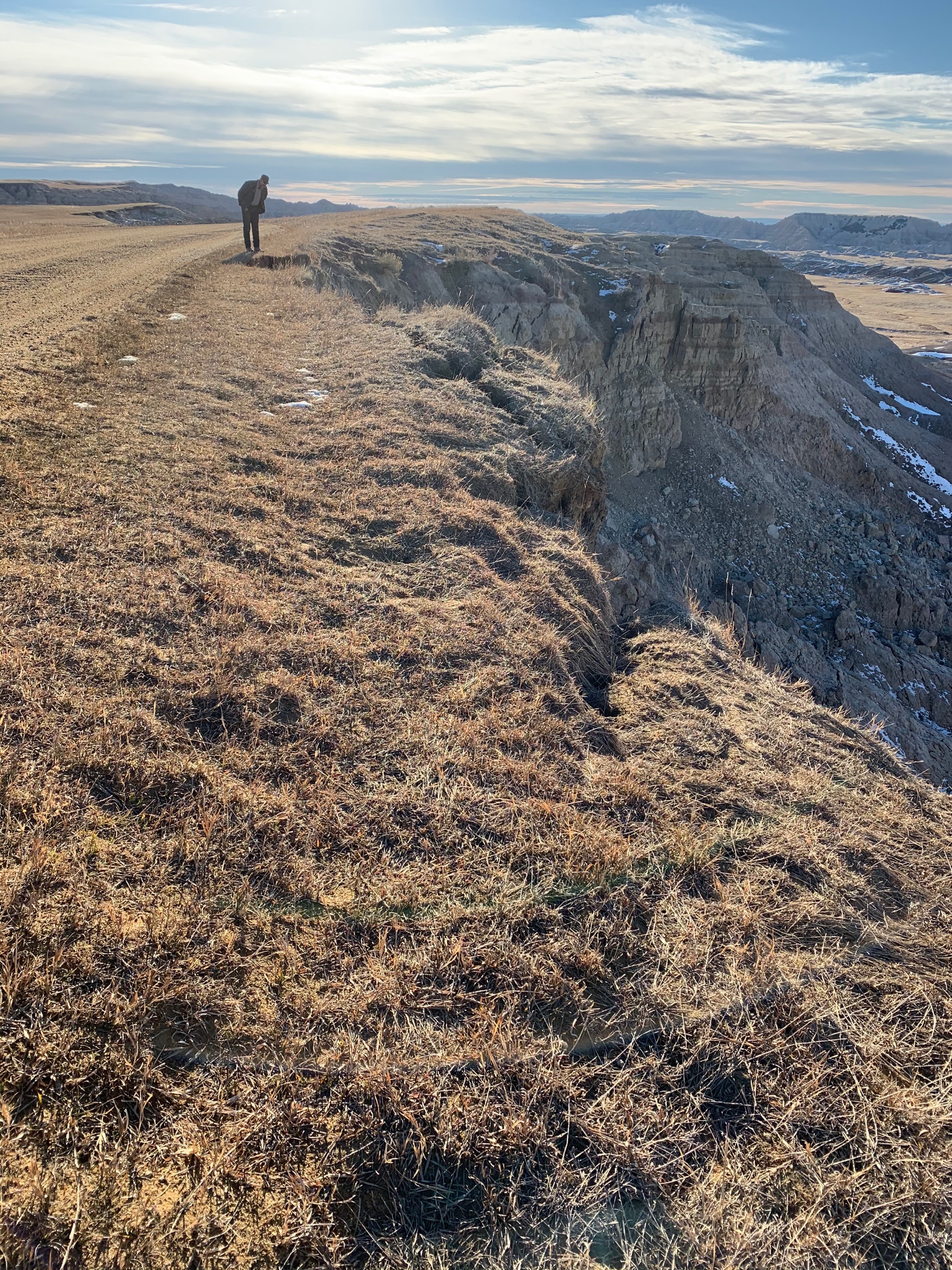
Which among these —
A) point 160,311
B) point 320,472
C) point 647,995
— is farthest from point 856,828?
point 160,311

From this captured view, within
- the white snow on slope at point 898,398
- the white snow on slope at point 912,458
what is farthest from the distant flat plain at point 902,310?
the white snow on slope at point 912,458

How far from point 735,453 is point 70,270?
29648mm

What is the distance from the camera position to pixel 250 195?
17.5 m

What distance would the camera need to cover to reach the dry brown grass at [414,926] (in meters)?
2.07

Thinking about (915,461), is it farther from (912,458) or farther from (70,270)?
(70,270)

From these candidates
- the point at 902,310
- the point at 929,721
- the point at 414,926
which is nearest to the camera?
the point at 414,926

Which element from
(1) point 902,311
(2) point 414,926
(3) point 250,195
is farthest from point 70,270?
(1) point 902,311

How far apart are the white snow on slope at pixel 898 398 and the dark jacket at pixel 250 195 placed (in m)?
46.1

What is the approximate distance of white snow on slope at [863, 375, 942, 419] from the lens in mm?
48969

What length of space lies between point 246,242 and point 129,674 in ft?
62.6

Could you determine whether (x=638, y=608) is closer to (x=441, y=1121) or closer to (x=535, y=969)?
(x=535, y=969)

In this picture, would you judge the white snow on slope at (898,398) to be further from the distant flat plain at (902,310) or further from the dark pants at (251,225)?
the dark pants at (251,225)

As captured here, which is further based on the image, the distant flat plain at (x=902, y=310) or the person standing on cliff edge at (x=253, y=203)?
the distant flat plain at (x=902, y=310)

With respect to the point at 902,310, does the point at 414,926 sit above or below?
below
